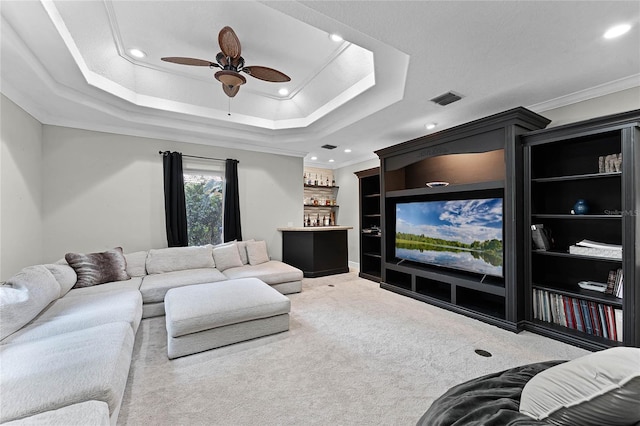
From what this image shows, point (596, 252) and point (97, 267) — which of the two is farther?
point (97, 267)

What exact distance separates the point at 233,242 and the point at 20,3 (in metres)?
3.37

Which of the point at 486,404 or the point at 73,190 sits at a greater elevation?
the point at 73,190

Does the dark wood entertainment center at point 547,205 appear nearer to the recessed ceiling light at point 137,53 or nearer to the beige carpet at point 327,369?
the beige carpet at point 327,369

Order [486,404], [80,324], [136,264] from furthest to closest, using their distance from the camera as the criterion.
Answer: [136,264] → [80,324] → [486,404]

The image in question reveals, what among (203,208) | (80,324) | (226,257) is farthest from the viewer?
(203,208)

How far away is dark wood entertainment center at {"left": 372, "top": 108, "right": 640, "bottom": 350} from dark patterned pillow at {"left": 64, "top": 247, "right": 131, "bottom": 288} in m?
4.08

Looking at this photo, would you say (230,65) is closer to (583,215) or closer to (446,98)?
(446,98)

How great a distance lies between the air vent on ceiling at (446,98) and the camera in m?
2.87

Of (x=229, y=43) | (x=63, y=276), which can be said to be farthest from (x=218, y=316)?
(x=229, y=43)

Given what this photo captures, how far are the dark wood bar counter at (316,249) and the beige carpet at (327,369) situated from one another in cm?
188

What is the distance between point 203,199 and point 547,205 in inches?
193

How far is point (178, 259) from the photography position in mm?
3830

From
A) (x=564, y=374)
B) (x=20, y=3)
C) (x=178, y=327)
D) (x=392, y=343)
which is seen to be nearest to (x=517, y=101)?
(x=392, y=343)

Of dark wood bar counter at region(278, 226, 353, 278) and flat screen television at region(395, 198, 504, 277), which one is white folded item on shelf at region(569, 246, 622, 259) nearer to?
flat screen television at region(395, 198, 504, 277)
